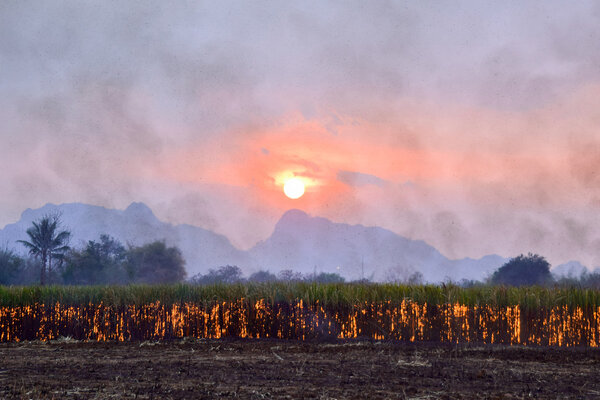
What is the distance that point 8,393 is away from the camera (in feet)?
29.5

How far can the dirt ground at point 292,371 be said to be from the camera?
29.7 ft

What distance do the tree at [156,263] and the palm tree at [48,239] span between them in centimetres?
930

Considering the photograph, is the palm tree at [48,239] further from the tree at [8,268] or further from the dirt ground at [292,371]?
the dirt ground at [292,371]

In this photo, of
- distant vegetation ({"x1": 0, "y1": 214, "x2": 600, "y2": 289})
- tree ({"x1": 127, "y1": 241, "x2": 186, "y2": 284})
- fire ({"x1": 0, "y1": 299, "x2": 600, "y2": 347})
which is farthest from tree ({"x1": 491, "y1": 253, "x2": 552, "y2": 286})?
fire ({"x1": 0, "y1": 299, "x2": 600, "y2": 347})

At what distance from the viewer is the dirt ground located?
9062mm

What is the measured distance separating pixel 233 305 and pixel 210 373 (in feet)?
23.3

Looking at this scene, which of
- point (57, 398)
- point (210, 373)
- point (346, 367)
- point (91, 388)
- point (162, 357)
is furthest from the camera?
point (162, 357)

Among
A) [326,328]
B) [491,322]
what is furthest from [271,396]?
[491,322]

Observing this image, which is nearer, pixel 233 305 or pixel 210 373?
pixel 210 373

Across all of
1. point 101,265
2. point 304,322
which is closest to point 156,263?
point 101,265

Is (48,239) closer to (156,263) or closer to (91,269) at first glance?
(91,269)

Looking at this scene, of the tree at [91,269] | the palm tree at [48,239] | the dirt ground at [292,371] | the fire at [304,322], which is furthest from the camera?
the tree at [91,269]

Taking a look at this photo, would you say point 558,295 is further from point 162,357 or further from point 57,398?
point 57,398

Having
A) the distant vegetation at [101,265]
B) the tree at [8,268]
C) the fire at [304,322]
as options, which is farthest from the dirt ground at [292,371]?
the tree at [8,268]
